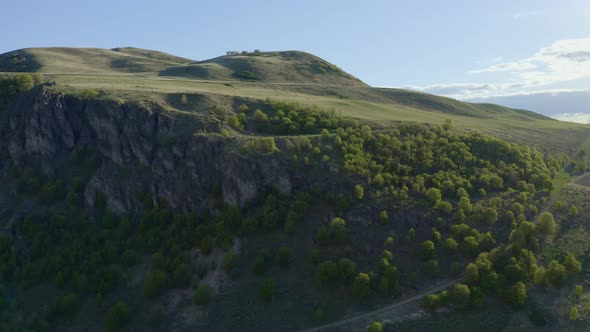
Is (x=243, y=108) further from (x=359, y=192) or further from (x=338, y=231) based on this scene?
(x=338, y=231)

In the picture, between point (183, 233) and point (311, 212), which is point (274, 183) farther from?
Answer: point (183, 233)

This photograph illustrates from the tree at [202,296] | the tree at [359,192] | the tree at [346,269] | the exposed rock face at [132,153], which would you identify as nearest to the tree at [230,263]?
the tree at [202,296]

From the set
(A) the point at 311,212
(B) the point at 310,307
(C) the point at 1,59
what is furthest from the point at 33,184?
(C) the point at 1,59

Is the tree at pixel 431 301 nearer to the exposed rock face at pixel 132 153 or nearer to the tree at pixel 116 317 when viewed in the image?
the exposed rock face at pixel 132 153

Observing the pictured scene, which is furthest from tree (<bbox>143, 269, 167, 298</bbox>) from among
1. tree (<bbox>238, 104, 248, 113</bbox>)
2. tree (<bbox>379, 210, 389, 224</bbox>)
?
tree (<bbox>238, 104, 248, 113</bbox>)

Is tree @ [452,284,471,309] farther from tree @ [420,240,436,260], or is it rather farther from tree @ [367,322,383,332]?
tree @ [367,322,383,332]
